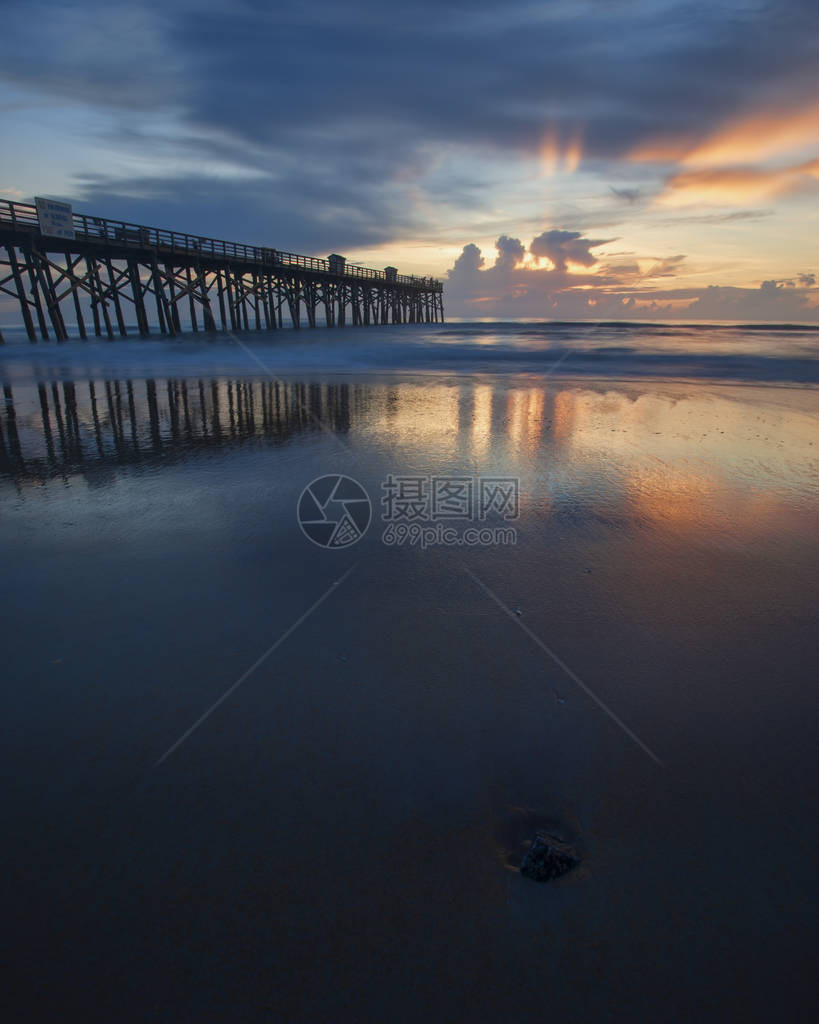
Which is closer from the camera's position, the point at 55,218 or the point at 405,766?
the point at 405,766

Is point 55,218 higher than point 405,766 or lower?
higher

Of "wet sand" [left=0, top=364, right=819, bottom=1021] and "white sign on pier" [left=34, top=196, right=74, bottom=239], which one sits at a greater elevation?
"white sign on pier" [left=34, top=196, right=74, bottom=239]

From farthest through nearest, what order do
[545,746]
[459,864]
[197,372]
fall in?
[197,372] < [545,746] < [459,864]

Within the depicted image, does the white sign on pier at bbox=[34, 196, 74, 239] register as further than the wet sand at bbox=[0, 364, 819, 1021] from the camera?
Yes

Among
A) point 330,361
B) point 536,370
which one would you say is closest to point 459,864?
point 536,370

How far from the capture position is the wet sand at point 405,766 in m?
1.63

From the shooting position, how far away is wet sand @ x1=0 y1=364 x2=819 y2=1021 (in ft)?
5.34

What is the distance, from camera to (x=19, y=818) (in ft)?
6.84

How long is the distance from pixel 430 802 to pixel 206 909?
0.85 meters

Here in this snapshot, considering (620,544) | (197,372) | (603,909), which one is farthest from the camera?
(197,372)

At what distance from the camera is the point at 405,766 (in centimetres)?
232

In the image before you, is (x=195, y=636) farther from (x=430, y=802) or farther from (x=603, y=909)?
(x=603, y=909)

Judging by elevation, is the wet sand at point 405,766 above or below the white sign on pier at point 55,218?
below

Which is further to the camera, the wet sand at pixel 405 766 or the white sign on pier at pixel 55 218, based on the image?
the white sign on pier at pixel 55 218
